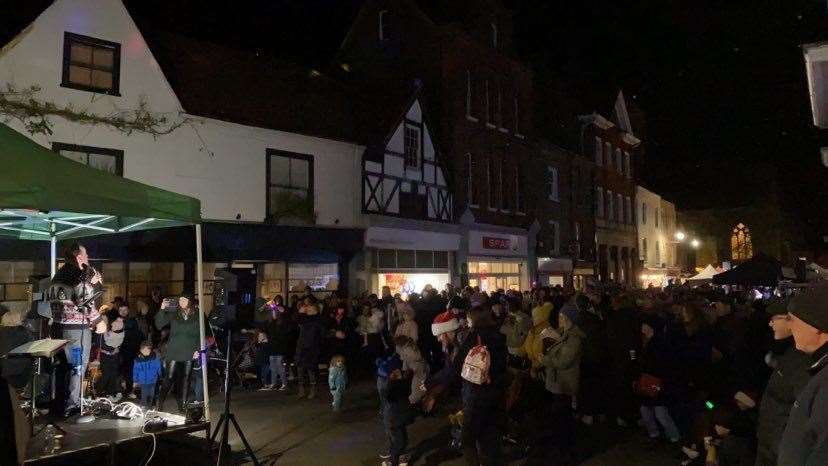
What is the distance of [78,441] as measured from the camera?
6336 millimetres

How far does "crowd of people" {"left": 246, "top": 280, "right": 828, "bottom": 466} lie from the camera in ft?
13.5

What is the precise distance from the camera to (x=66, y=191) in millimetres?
6141

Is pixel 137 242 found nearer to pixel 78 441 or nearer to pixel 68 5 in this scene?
pixel 68 5

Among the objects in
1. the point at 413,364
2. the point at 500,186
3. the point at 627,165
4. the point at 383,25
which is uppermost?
the point at 383,25

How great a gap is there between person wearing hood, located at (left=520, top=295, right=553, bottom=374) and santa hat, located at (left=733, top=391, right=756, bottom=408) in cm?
350

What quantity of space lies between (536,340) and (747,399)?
161 inches

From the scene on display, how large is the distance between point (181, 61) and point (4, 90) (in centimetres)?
445

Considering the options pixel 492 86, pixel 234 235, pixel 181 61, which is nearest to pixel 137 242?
pixel 234 235

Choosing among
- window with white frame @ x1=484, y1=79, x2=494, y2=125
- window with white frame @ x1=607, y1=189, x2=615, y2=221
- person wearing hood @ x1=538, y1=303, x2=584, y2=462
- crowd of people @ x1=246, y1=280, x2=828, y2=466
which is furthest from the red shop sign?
person wearing hood @ x1=538, y1=303, x2=584, y2=462

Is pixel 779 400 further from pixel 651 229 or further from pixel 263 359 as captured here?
pixel 651 229

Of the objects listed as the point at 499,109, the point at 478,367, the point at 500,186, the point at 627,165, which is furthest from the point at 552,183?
the point at 478,367

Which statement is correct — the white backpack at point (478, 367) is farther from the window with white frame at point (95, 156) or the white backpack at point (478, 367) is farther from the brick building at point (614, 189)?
the brick building at point (614, 189)

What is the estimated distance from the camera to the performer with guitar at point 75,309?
743 cm

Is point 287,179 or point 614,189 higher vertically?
point 614,189
